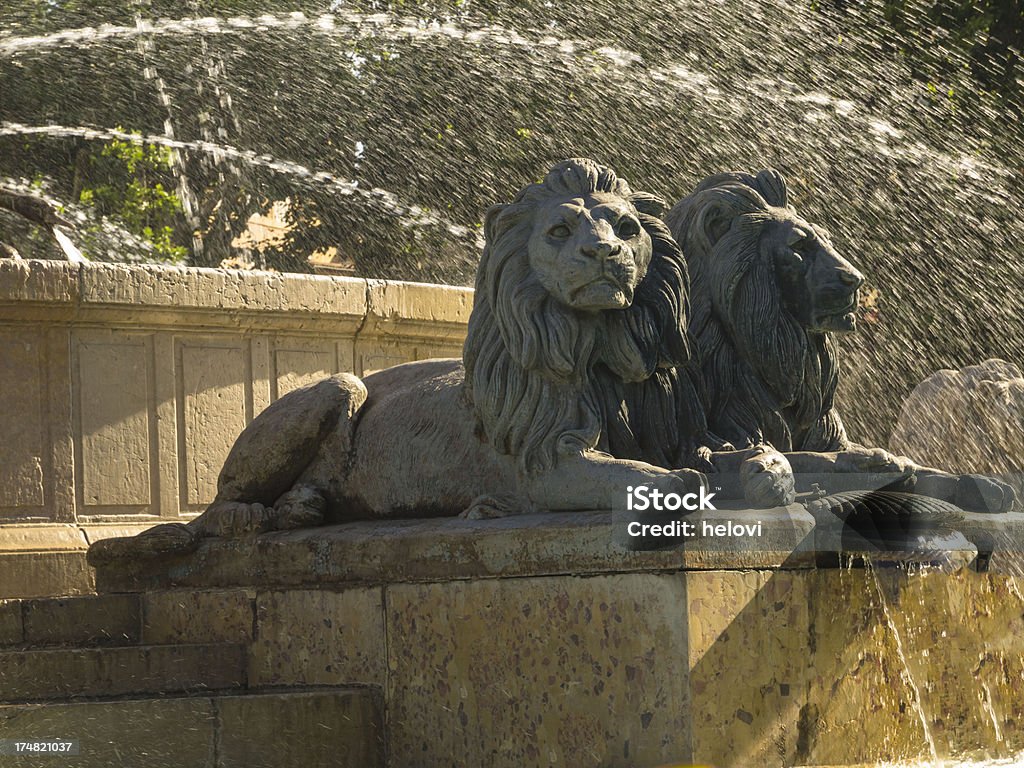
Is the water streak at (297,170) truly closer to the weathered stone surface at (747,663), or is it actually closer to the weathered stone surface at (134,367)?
the weathered stone surface at (134,367)

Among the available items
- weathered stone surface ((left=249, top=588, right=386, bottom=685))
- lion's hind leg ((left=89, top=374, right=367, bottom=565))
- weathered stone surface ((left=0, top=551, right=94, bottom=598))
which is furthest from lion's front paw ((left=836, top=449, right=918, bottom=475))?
weathered stone surface ((left=0, top=551, right=94, bottom=598))

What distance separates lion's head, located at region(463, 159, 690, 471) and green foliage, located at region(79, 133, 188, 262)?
1745 centimetres

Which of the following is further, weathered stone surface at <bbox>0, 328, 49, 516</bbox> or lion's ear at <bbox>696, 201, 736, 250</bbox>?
weathered stone surface at <bbox>0, 328, 49, 516</bbox>

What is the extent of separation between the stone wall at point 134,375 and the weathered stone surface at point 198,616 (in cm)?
106

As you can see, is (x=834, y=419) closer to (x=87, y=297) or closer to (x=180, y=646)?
(x=180, y=646)

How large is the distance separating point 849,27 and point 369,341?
9427 mm

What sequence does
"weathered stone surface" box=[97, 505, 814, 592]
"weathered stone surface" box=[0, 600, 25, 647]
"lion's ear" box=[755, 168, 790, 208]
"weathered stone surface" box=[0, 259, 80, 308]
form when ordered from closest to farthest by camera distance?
"weathered stone surface" box=[97, 505, 814, 592] < "lion's ear" box=[755, 168, 790, 208] < "weathered stone surface" box=[0, 600, 25, 647] < "weathered stone surface" box=[0, 259, 80, 308]

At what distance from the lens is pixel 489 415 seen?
208 inches

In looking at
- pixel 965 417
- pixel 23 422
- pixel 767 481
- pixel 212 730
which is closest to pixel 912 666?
pixel 767 481

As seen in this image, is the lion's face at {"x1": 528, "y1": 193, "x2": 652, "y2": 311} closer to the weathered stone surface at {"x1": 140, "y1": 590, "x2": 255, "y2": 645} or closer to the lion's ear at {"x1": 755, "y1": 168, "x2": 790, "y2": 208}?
the lion's ear at {"x1": 755, "y1": 168, "x2": 790, "y2": 208}

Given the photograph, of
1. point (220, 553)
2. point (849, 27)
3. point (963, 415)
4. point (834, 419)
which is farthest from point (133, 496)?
point (849, 27)

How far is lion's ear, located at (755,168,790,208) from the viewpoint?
5.66 m

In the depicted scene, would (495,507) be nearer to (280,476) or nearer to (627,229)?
(627,229)

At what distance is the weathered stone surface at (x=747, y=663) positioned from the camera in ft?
14.7
